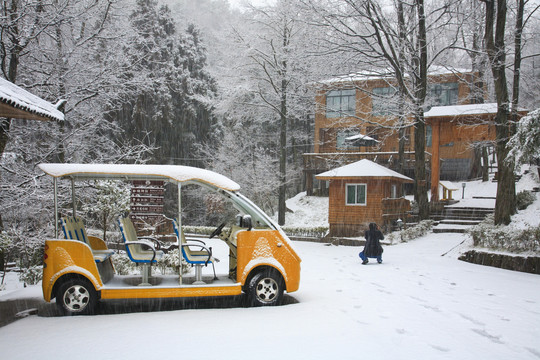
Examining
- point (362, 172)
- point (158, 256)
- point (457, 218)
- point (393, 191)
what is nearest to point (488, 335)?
point (158, 256)

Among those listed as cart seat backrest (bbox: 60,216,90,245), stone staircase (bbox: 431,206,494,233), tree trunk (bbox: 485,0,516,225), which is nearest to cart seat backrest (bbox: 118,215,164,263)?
cart seat backrest (bbox: 60,216,90,245)

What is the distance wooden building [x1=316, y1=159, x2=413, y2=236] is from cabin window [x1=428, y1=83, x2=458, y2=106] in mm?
12882

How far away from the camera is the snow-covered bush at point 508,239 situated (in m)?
10.3

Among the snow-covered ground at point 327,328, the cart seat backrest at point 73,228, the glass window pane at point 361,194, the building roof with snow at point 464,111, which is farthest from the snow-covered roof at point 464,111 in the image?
the cart seat backrest at point 73,228

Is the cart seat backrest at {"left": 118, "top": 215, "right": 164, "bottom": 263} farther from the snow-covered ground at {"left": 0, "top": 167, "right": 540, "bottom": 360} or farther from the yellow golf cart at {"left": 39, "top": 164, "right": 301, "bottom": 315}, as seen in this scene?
the snow-covered ground at {"left": 0, "top": 167, "right": 540, "bottom": 360}

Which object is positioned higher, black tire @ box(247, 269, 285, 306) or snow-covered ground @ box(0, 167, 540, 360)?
black tire @ box(247, 269, 285, 306)

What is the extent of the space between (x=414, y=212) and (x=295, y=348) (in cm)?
1628

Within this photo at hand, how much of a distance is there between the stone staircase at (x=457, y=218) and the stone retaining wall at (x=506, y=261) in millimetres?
5285

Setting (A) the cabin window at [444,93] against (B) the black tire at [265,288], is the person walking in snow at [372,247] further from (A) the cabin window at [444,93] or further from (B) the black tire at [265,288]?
(A) the cabin window at [444,93]

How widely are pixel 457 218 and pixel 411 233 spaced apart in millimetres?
3986

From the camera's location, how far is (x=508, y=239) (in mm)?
10805

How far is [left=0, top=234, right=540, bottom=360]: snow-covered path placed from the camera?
4684 millimetres

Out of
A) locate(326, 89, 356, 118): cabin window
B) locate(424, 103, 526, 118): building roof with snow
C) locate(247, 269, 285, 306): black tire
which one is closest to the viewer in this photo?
locate(247, 269, 285, 306): black tire

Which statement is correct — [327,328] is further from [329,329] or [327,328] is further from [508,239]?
[508,239]
